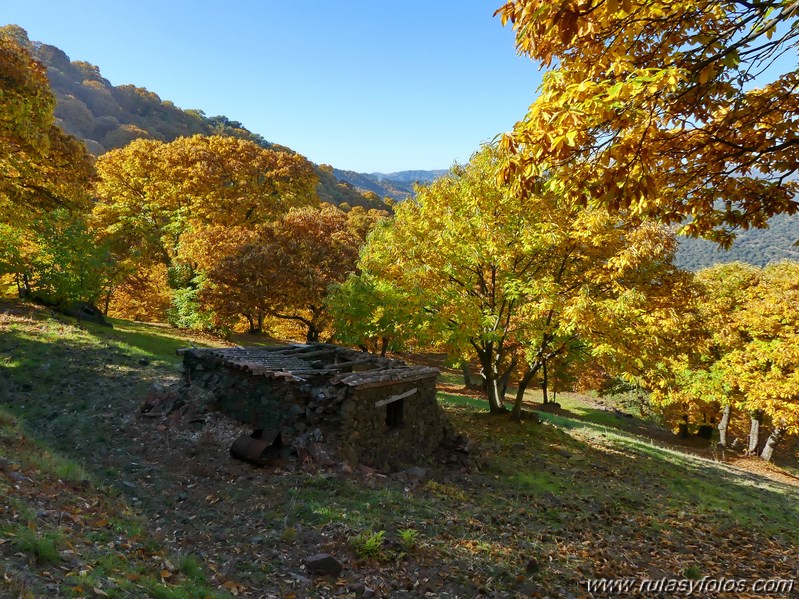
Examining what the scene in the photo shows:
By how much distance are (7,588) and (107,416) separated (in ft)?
28.7

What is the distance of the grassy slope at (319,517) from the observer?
17.3ft

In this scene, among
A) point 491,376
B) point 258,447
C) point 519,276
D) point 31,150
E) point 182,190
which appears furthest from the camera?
point 182,190

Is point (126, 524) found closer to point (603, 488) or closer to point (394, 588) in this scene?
point (394, 588)

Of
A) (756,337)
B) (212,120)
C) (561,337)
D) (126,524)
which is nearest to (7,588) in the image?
(126,524)

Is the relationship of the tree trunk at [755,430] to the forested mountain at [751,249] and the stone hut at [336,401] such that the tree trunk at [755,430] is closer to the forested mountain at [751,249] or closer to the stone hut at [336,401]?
the stone hut at [336,401]

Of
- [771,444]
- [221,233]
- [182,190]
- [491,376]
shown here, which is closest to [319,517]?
[491,376]

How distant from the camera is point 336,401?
372 inches

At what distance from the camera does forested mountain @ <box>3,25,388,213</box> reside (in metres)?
72.3

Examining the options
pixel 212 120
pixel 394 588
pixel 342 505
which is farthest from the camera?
pixel 212 120

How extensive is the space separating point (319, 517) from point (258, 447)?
8.56 ft

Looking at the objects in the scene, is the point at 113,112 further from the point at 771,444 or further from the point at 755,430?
the point at 771,444

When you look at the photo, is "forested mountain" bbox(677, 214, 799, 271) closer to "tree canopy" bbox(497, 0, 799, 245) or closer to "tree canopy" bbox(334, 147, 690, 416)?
"tree canopy" bbox(334, 147, 690, 416)

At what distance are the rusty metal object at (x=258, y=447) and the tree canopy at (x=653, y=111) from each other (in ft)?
24.0

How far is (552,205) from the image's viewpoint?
1285 cm
